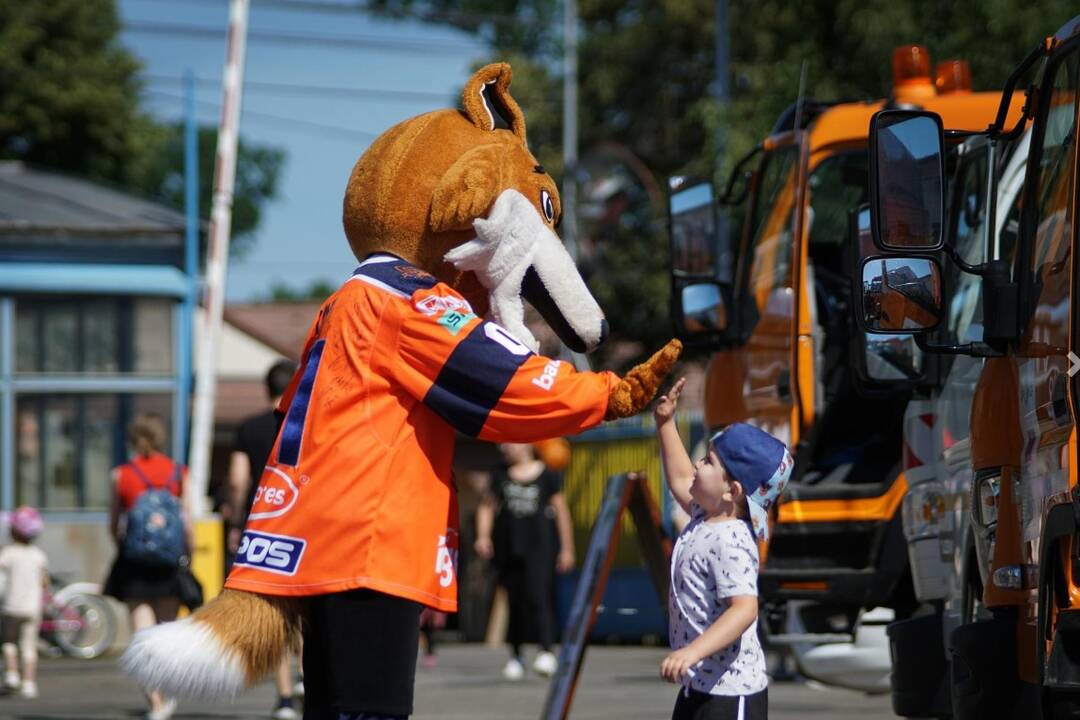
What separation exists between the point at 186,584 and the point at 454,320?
255 inches

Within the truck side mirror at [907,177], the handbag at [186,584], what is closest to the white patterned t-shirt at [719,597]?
Result: the truck side mirror at [907,177]

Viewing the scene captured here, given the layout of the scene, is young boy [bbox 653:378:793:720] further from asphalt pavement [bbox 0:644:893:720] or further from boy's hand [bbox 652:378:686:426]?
asphalt pavement [bbox 0:644:893:720]

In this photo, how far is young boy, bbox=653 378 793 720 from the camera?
5238 mm

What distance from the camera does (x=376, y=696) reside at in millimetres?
4871

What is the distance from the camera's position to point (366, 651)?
4.88 m

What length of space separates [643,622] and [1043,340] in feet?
46.4

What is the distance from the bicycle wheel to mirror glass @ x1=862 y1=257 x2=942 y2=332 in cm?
1368

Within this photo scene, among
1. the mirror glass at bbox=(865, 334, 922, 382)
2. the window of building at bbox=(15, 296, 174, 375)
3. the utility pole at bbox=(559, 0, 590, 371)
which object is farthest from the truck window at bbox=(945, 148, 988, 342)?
the utility pole at bbox=(559, 0, 590, 371)

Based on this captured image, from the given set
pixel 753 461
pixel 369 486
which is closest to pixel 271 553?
pixel 369 486

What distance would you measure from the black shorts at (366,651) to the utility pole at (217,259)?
37.5 ft

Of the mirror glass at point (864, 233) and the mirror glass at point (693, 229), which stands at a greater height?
the mirror glass at point (693, 229)

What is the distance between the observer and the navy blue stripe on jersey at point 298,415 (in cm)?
506

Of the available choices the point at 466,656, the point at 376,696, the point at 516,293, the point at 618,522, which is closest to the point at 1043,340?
the point at 516,293

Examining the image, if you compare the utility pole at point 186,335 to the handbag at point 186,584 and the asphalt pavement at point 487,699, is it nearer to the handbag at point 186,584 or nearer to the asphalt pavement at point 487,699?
the asphalt pavement at point 487,699
